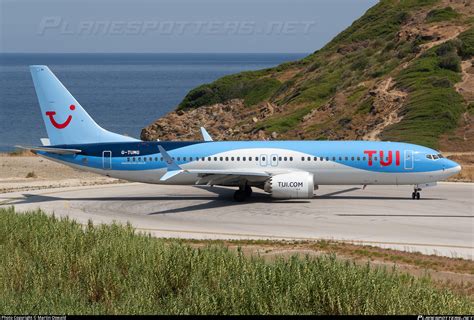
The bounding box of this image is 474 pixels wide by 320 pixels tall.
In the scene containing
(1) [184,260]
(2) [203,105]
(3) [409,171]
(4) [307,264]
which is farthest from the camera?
(2) [203,105]

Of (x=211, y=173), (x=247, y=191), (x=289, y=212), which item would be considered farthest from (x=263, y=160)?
(x=289, y=212)

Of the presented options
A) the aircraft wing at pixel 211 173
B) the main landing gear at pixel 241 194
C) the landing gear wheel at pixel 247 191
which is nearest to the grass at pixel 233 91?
the landing gear wheel at pixel 247 191

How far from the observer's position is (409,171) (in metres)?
47.3

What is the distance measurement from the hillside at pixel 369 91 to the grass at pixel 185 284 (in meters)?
52.4

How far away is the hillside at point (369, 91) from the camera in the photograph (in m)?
79.6

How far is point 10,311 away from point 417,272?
1492 cm

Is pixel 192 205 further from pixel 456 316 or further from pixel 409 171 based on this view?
pixel 456 316

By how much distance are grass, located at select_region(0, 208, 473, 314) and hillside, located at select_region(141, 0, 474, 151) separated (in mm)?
52355

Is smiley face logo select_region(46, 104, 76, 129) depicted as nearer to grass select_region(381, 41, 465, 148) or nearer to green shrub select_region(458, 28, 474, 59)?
grass select_region(381, 41, 465, 148)

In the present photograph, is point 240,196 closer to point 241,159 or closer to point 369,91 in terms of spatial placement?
point 241,159

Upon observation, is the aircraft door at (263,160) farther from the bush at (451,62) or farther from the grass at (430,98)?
the bush at (451,62)

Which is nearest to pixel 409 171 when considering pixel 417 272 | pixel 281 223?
pixel 281 223

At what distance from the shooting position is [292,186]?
46.2 m

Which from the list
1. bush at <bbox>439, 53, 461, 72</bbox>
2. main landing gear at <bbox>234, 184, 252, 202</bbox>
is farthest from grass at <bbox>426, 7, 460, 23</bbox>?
main landing gear at <bbox>234, 184, 252, 202</bbox>
